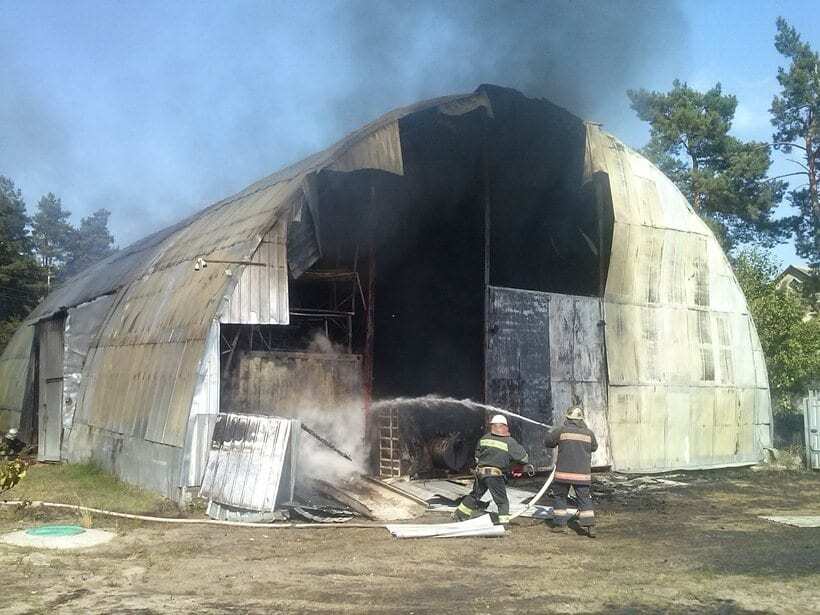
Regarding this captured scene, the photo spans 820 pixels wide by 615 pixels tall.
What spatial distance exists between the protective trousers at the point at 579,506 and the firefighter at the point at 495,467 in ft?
1.98

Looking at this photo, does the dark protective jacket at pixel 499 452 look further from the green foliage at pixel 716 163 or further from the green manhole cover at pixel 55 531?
the green foliage at pixel 716 163

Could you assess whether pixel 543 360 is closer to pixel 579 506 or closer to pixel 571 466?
pixel 571 466

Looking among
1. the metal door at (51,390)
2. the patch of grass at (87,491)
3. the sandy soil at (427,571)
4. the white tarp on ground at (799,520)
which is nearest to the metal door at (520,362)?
the sandy soil at (427,571)

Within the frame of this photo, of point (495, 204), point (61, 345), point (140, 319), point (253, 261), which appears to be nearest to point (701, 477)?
point (495, 204)

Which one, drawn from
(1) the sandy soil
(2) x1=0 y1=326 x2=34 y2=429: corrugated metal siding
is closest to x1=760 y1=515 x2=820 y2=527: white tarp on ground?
(1) the sandy soil

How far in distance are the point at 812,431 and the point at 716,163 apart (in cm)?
2016

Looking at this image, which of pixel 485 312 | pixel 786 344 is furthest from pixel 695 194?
pixel 485 312

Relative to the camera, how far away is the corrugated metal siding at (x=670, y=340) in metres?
15.7

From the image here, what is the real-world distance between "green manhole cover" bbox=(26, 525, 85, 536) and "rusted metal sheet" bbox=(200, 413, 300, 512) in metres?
1.82

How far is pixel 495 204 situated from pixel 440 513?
738 cm

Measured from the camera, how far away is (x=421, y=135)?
48.2 ft

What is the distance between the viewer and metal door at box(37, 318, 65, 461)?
17.1 meters

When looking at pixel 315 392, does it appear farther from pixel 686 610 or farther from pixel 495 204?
pixel 686 610

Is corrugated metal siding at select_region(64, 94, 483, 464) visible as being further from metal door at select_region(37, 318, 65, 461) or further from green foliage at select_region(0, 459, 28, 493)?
green foliage at select_region(0, 459, 28, 493)
